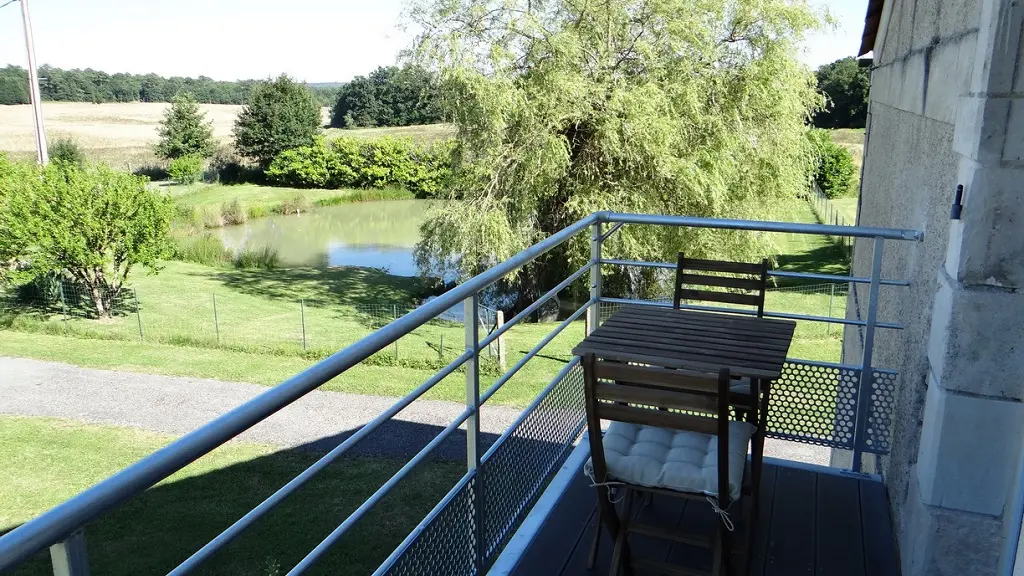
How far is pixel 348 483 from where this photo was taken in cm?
973

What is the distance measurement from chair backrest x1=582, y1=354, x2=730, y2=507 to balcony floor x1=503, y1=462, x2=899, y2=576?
2.00 ft

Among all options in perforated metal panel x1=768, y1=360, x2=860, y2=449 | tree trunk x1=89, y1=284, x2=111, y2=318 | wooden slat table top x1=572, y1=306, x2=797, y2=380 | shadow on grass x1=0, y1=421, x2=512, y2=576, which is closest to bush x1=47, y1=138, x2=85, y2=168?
tree trunk x1=89, y1=284, x2=111, y2=318

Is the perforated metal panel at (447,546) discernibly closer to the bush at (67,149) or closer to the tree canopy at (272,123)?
the bush at (67,149)

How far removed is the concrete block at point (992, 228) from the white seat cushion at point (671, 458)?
87 cm

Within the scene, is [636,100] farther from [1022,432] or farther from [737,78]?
[1022,432]

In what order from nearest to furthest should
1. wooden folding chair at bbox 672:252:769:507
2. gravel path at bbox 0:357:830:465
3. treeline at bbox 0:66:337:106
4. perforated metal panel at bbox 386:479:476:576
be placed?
perforated metal panel at bbox 386:479:476:576, wooden folding chair at bbox 672:252:769:507, gravel path at bbox 0:357:830:465, treeline at bbox 0:66:337:106

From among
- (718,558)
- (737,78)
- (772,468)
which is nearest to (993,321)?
(718,558)

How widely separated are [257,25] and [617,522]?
66.4m

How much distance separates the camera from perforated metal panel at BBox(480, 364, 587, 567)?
276cm

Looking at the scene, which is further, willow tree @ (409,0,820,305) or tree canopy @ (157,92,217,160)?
tree canopy @ (157,92,217,160)

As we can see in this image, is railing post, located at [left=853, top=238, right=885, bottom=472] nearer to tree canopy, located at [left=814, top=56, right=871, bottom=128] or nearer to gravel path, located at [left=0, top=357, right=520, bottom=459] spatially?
gravel path, located at [left=0, top=357, right=520, bottom=459]

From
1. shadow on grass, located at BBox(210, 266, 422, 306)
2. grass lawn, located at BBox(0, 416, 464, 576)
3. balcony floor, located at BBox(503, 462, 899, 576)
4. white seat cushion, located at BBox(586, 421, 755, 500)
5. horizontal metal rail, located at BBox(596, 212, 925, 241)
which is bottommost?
shadow on grass, located at BBox(210, 266, 422, 306)

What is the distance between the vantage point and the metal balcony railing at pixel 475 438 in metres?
1.01

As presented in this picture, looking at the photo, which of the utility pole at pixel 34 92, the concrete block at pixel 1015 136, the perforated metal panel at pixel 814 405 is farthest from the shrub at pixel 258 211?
the concrete block at pixel 1015 136
